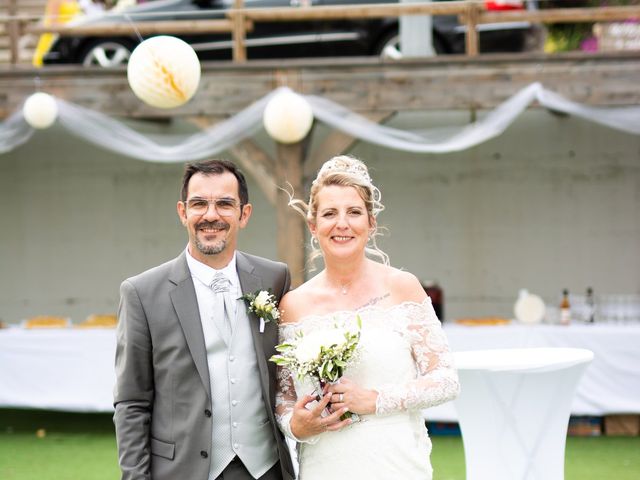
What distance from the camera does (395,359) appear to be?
288 centimetres

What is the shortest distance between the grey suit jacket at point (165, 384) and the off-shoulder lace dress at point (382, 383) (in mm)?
117

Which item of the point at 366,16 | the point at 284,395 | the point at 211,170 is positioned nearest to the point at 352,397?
the point at 284,395

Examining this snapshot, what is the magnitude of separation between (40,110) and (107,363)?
6.70 feet

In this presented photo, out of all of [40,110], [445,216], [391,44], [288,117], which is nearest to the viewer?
[288,117]

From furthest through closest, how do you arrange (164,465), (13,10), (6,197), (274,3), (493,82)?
(13,10) < (6,197) < (274,3) < (493,82) < (164,465)

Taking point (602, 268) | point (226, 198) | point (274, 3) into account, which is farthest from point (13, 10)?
point (226, 198)

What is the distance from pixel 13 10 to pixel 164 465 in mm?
10478

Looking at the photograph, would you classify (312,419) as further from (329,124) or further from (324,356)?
(329,124)

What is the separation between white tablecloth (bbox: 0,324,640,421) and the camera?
7.24m

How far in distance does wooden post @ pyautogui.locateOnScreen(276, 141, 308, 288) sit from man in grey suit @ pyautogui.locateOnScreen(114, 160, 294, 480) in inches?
191

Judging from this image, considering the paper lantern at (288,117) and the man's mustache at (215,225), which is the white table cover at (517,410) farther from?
the paper lantern at (288,117)

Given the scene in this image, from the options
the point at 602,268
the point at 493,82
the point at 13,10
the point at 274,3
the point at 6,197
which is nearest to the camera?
the point at 493,82

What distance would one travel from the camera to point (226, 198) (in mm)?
2811

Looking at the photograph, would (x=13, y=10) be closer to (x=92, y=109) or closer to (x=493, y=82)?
(x=92, y=109)
